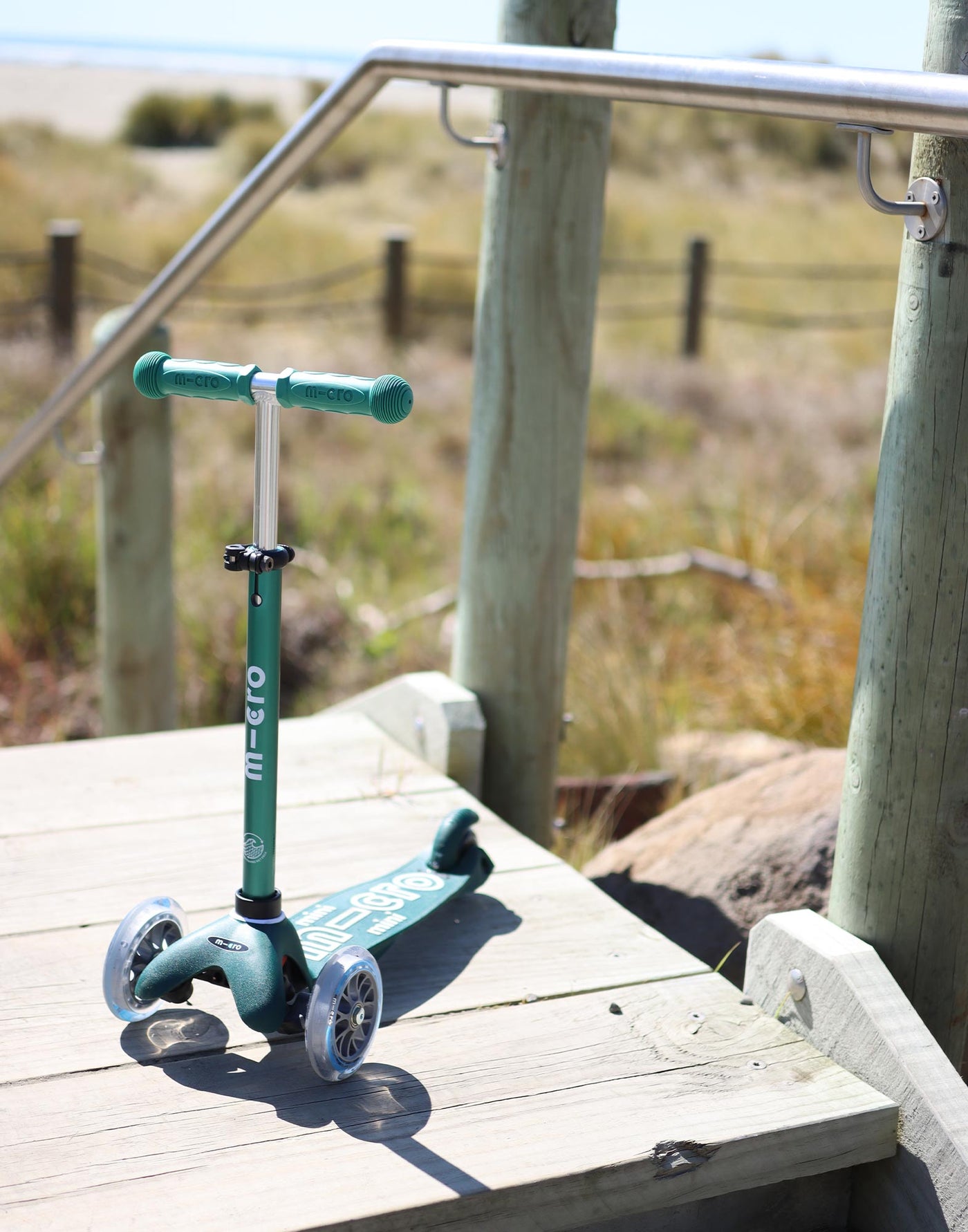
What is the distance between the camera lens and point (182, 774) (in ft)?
7.93

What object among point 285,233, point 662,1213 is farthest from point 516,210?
point 285,233

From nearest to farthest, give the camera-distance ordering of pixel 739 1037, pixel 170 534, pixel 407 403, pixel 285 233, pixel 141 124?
1. pixel 407 403
2. pixel 739 1037
3. pixel 170 534
4. pixel 285 233
5. pixel 141 124

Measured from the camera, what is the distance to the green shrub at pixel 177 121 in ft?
94.1

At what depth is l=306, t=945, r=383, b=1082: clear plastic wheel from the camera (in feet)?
4.84

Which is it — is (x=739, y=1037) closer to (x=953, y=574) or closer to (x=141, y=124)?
(x=953, y=574)

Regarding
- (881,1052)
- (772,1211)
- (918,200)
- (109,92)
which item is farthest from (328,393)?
(109,92)

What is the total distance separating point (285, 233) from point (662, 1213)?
16098 millimetres

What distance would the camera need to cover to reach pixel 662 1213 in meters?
1.54

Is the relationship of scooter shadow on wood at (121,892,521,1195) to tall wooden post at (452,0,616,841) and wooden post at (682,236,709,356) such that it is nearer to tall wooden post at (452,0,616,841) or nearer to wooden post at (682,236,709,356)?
tall wooden post at (452,0,616,841)

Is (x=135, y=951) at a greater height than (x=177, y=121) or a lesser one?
lesser

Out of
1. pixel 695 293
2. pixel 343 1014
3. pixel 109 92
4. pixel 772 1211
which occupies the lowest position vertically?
pixel 772 1211

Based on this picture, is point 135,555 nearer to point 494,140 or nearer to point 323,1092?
point 494,140

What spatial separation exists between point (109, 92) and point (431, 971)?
41814 mm

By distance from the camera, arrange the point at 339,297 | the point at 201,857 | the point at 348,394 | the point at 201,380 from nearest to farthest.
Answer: the point at 348,394
the point at 201,380
the point at 201,857
the point at 339,297
